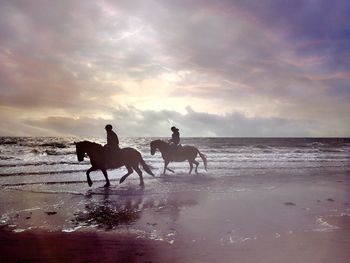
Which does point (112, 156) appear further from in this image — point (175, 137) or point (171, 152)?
point (175, 137)

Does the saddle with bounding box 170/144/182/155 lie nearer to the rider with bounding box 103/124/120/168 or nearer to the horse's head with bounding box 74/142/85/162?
the rider with bounding box 103/124/120/168

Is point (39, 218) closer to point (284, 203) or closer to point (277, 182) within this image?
point (284, 203)

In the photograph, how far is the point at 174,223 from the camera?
8.34 meters

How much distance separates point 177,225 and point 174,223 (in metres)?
0.22

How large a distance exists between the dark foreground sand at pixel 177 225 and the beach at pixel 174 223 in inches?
0.8

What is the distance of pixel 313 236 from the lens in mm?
7281

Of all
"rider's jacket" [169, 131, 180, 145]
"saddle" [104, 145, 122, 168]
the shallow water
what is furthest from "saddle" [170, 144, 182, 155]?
"saddle" [104, 145, 122, 168]

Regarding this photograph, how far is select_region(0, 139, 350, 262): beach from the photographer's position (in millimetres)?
6230

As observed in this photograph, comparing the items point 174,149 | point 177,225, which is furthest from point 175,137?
point 177,225

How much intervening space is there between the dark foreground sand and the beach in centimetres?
2

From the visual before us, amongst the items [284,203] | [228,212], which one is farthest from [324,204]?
[228,212]

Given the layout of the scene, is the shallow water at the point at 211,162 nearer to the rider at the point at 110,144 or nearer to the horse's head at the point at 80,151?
the horse's head at the point at 80,151

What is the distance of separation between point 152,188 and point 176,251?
791cm

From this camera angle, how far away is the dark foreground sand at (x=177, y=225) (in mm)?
6195
